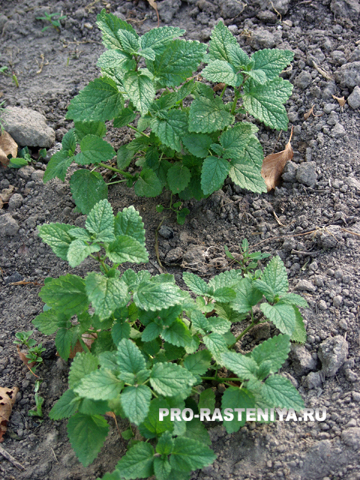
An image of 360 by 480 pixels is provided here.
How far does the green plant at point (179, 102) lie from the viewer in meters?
2.36

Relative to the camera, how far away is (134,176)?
283 cm

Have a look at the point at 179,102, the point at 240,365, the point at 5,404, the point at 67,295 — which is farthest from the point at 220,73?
the point at 5,404

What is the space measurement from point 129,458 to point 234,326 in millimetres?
905

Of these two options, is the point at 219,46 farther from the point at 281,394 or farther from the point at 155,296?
the point at 281,394

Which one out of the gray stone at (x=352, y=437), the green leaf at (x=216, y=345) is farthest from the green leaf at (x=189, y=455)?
the gray stone at (x=352, y=437)

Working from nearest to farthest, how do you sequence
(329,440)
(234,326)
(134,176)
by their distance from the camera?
(329,440), (234,326), (134,176)

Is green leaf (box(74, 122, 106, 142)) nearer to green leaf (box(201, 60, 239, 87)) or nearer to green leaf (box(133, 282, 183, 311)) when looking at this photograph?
green leaf (box(201, 60, 239, 87))

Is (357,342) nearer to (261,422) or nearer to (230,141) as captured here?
(261,422)

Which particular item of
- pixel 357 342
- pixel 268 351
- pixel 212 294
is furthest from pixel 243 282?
pixel 357 342

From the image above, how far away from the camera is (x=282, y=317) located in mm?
2016

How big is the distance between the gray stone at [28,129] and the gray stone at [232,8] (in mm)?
1702

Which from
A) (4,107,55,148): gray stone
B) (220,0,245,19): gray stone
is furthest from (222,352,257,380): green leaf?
(220,0,245,19): gray stone

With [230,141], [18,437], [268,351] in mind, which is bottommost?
[18,437]

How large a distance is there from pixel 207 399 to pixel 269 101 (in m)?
Answer: 1.61
